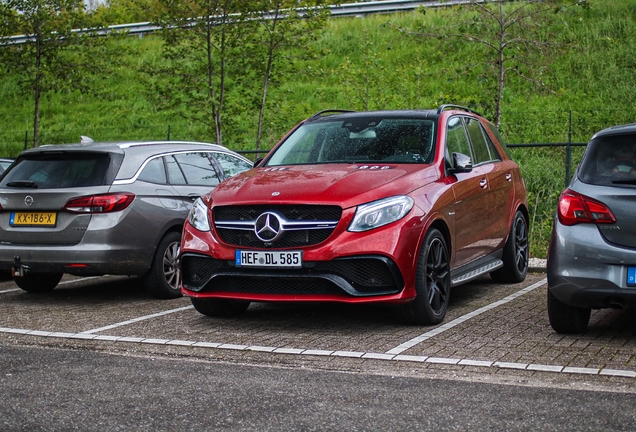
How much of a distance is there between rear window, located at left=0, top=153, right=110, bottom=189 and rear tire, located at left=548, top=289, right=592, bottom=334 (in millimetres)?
4468

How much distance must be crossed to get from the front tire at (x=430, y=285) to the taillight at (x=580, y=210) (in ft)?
3.62

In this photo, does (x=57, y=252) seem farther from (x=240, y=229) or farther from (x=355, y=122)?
(x=355, y=122)

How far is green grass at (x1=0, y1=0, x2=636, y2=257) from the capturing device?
1686cm

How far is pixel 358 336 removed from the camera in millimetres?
7098

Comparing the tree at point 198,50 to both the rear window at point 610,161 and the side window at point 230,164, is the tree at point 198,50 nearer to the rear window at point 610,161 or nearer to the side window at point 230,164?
the side window at point 230,164

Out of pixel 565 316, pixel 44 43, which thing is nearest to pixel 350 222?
pixel 565 316

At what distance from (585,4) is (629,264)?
876 centimetres

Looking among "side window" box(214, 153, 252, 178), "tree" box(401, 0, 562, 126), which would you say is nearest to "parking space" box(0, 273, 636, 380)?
"side window" box(214, 153, 252, 178)

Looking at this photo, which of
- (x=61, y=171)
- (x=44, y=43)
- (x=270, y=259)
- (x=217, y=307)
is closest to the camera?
(x=270, y=259)

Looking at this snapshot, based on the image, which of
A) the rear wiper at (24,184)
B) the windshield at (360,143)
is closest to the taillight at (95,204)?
the rear wiper at (24,184)

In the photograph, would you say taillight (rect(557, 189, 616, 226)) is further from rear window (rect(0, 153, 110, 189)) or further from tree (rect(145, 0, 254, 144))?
tree (rect(145, 0, 254, 144))

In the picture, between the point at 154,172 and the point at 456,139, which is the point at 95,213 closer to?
the point at 154,172

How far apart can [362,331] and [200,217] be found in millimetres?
1642

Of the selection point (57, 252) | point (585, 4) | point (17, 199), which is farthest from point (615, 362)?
point (585, 4)
